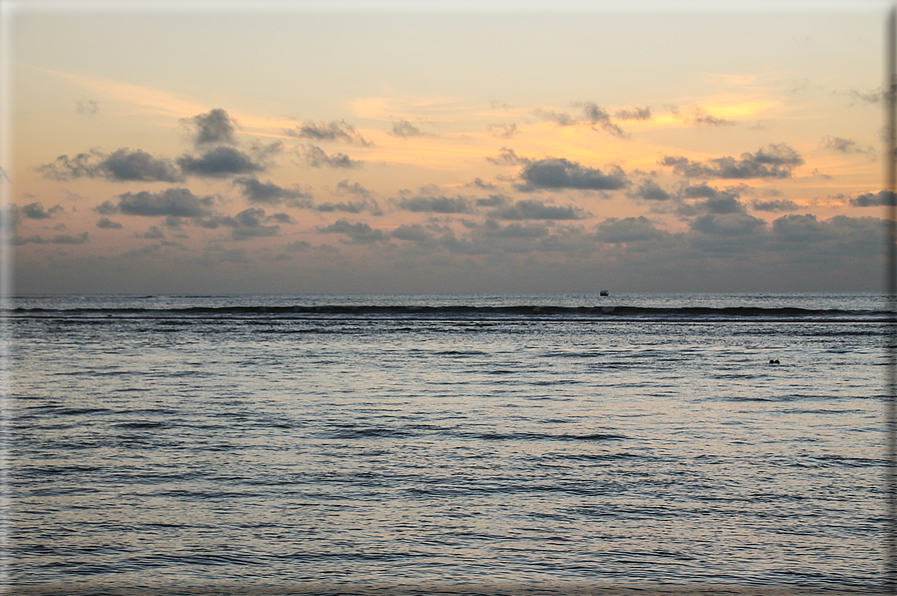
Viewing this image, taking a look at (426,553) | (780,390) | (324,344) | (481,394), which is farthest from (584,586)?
(324,344)

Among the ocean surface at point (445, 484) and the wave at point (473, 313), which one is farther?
the wave at point (473, 313)

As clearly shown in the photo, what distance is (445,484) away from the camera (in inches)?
413

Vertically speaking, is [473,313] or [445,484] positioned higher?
[473,313]

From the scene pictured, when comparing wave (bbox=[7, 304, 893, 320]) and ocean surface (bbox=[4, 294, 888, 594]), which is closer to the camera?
ocean surface (bbox=[4, 294, 888, 594])

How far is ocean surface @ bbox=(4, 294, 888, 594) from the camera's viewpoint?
7355 mm

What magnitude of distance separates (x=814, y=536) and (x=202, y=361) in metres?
26.5

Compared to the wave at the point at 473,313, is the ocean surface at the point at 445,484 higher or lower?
lower

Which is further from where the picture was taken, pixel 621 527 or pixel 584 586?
pixel 621 527

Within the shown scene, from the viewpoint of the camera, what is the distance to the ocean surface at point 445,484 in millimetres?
7355

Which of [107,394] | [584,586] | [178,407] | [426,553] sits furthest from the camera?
[107,394]

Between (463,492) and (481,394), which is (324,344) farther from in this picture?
(463,492)

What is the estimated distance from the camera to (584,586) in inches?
272

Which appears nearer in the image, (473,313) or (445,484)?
(445,484)

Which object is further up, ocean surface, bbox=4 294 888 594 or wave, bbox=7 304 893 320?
wave, bbox=7 304 893 320
